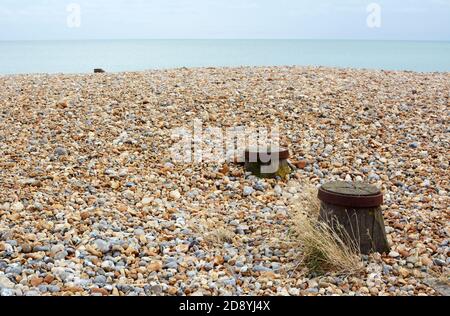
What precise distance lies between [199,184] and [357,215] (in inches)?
80.9

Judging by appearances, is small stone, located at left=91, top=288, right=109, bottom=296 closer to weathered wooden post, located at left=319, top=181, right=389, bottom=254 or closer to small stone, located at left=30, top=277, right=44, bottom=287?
small stone, located at left=30, top=277, right=44, bottom=287

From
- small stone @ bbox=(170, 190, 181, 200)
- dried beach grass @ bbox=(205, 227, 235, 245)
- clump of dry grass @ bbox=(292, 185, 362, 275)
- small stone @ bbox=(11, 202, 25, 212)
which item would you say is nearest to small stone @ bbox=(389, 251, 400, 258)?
clump of dry grass @ bbox=(292, 185, 362, 275)

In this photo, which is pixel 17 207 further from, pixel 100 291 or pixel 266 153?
pixel 266 153

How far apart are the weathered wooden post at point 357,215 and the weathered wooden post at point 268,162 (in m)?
1.72

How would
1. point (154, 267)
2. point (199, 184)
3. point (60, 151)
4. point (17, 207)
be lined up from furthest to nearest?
point (60, 151)
point (199, 184)
point (17, 207)
point (154, 267)

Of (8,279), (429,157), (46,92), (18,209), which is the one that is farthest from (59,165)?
(429,157)

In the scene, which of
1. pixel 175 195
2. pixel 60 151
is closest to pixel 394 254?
pixel 175 195

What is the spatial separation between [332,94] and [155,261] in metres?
5.39

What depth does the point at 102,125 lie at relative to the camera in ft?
23.3

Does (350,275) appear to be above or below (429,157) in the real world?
below

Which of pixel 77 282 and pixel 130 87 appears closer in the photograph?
pixel 77 282

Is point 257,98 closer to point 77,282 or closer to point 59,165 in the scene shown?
point 59,165

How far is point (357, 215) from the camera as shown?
161 inches

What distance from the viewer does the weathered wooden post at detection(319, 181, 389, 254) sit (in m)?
4.05
